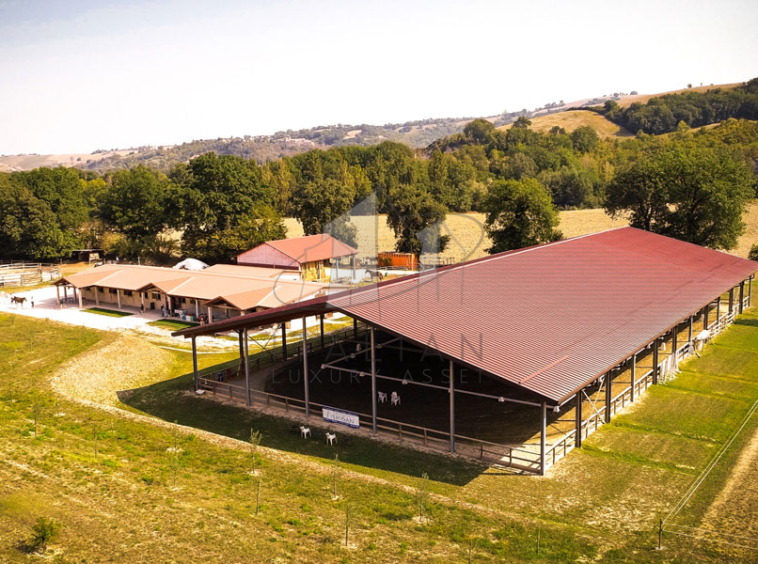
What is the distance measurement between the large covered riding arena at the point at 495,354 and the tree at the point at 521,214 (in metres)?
18.1

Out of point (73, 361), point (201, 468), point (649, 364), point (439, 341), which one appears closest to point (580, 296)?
point (649, 364)

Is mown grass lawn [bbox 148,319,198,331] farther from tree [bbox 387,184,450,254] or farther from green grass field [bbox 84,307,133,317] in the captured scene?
tree [bbox 387,184,450,254]

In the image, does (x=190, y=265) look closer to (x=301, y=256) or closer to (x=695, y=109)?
(x=301, y=256)

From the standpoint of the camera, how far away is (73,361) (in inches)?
1169

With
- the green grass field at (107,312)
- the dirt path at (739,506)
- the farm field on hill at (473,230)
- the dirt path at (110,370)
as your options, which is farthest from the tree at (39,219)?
the dirt path at (739,506)

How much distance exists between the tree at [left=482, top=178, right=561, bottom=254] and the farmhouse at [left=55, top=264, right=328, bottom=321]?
18212mm

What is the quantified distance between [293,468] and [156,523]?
4641 mm

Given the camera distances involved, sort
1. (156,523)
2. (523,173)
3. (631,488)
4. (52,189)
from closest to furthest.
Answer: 1. (156,523)
2. (631,488)
3. (52,189)
4. (523,173)

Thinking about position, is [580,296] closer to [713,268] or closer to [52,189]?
[713,268]

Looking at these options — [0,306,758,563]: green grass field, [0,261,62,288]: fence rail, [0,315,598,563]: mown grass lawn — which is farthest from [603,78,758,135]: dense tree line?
[0,315,598,563]: mown grass lawn

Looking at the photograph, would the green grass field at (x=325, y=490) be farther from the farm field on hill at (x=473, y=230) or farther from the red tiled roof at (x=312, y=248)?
the farm field on hill at (x=473, y=230)

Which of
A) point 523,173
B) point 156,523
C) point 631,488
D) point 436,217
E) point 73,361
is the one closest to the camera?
point 156,523

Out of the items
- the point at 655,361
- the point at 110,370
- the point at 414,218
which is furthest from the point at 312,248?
the point at 655,361

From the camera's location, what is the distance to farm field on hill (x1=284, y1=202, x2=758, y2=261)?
6438 cm
